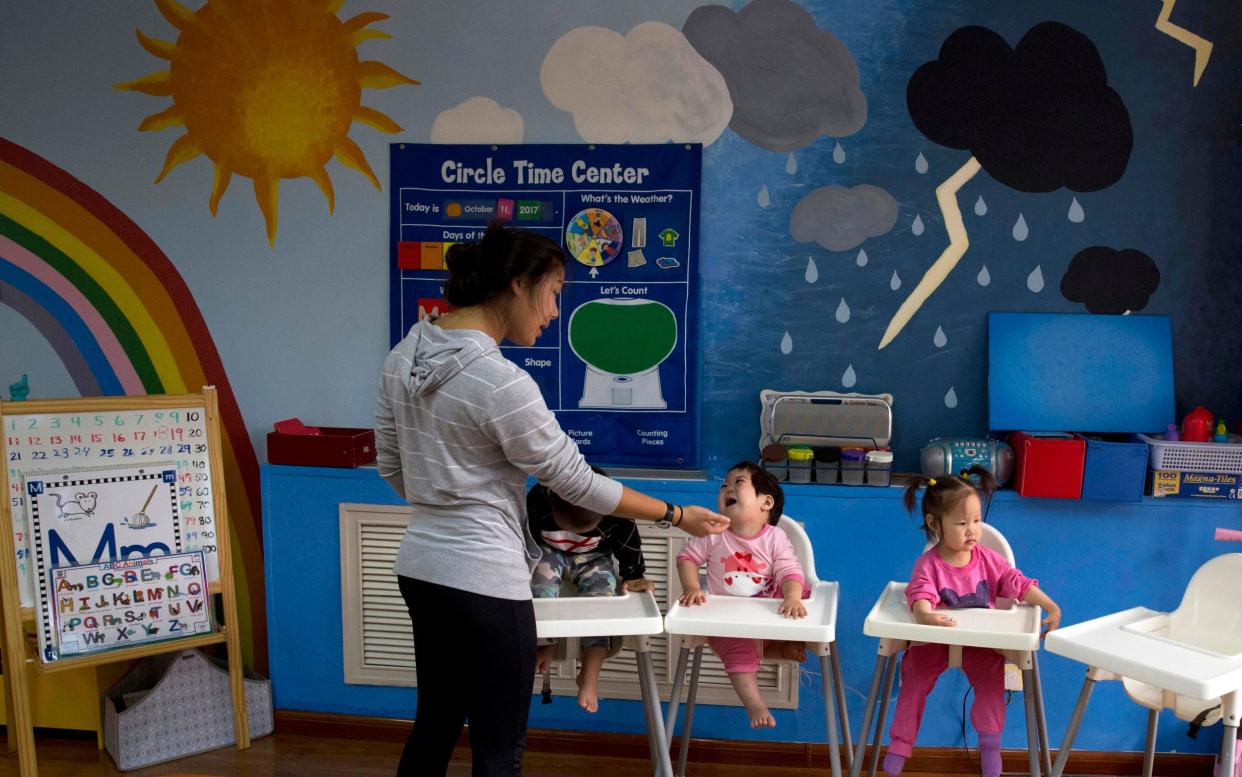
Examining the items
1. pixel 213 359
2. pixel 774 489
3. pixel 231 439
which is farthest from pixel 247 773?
pixel 774 489

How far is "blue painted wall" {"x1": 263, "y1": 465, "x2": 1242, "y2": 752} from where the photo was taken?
120 inches

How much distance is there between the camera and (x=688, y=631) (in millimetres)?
2416

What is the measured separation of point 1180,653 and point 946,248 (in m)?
1.43

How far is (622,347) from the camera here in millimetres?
3383

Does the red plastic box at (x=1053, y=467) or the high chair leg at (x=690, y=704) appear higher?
the red plastic box at (x=1053, y=467)

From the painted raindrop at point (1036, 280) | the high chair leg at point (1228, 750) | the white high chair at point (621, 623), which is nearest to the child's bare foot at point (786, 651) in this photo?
the white high chair at point (621, 623)

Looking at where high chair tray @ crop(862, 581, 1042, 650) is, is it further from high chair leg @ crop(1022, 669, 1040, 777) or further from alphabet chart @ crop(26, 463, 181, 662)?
alphabet chart @ crop(26, 463, 181, 662)

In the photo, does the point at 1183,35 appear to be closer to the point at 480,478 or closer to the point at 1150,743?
the point at 1150,743

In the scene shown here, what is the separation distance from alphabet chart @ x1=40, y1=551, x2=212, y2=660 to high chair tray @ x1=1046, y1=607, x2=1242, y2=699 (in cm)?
254

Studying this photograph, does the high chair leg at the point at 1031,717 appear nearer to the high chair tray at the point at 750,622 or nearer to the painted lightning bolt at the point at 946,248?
the high chair tray at the point at 750,622

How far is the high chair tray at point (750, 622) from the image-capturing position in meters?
2.38

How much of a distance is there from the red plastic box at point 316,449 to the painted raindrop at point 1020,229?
2.23 metres

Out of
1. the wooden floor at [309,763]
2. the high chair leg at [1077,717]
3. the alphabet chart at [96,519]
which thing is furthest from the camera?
the wooden floor at [309,763]

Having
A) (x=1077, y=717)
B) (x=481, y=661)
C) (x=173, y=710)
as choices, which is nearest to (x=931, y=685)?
(x=1077, y=717)
